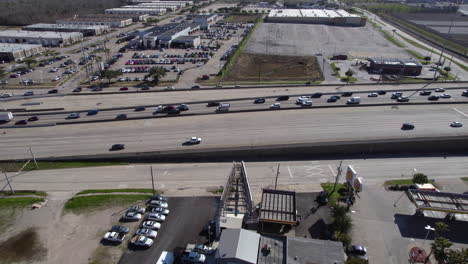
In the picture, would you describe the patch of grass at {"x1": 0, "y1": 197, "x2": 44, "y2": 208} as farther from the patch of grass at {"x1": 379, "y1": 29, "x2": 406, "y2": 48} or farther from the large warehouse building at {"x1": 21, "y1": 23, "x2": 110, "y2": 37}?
the patch of grass at {"x1": 379, "y1": 29, "x2": 406, "y2": 48}

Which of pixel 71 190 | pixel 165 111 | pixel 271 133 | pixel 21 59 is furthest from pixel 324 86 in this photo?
pixel 21 59

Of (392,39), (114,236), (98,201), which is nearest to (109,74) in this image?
(98,201)

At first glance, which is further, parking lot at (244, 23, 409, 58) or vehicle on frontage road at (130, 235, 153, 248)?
parking lot at (244, 23, 409, 58)

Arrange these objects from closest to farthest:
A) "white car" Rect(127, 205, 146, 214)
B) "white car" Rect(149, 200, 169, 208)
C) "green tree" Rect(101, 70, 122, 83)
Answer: "white car" Rect(127, 205, 146, 214)
"white car" Rect(149, 200, 169, 208)
"green tree" Rect(101, 70, 122, 83)

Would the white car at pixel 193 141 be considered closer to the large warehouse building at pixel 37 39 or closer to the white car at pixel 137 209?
the white car at pixel 137 209

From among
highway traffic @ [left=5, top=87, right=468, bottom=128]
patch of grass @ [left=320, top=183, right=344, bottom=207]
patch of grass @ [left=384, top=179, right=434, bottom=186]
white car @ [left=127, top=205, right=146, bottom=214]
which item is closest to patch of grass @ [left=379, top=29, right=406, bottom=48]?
highway traffic @ [left=5, top=87, right=468, bottom=128]

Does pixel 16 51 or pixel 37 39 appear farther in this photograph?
pixel 37 39

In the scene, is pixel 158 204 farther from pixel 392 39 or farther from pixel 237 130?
pixel 392 39
